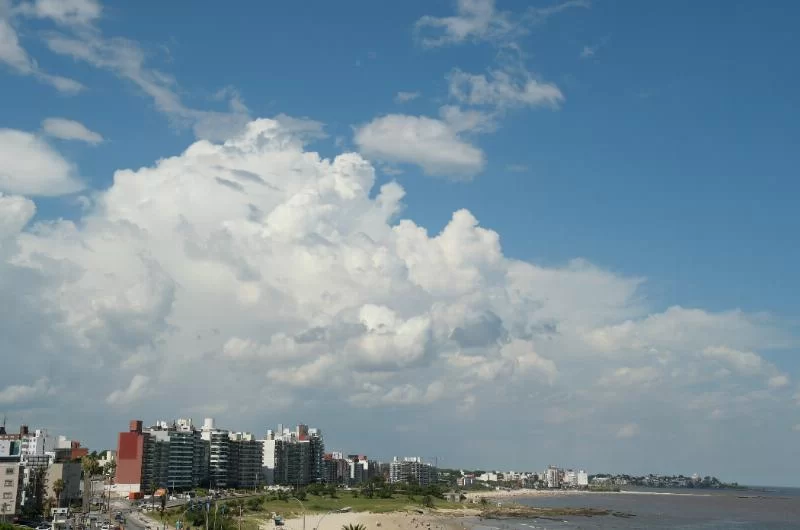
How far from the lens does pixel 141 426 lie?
617 ft

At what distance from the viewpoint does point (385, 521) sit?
152125 millimetres

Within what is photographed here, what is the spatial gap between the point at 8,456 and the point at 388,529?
64.7 m

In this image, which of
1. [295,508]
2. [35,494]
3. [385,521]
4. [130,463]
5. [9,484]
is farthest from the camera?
[130,463]

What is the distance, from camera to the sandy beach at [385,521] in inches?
5531

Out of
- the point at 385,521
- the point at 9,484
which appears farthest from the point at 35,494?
the point at 385,521

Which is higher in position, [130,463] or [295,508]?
[130,463]

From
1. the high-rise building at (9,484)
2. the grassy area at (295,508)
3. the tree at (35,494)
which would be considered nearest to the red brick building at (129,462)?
the tree at (35,494)

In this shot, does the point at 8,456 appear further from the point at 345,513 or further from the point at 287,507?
the point at 345,513

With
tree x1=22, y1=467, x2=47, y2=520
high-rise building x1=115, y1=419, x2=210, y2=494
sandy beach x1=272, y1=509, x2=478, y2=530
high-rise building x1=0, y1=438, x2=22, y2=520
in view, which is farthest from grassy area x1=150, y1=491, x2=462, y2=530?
high-rise building x1=115, y1=419, x2=210, y2=494

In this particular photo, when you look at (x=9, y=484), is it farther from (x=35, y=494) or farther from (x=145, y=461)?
(x=145, y=461)

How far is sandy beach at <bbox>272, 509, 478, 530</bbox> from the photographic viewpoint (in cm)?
14050

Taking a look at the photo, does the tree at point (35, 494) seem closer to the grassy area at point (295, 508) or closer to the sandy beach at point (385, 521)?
the grassy area at point (295, 508)

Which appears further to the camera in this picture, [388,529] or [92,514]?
[388,529]

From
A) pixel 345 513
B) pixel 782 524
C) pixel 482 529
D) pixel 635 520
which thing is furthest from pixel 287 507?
pixel 782 524
